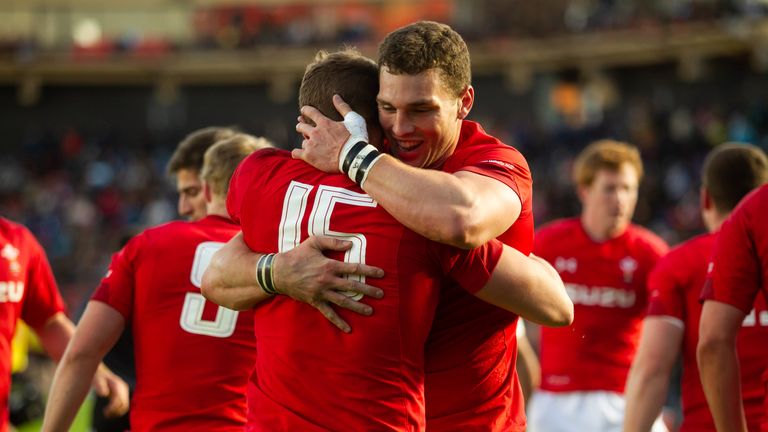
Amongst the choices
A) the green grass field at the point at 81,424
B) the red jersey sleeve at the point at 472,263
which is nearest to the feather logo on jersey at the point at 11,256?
the red jersey sleeve at the point at 472,263

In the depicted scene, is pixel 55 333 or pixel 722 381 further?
pixel 55 333

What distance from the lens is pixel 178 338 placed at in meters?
4.34

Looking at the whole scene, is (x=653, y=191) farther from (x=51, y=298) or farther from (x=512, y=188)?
(x=512, y=188)

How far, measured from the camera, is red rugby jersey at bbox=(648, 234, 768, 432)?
4633 mm

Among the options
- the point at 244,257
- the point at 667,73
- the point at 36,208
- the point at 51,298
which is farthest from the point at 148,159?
the point at 244,257

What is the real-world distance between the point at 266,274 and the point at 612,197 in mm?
4257

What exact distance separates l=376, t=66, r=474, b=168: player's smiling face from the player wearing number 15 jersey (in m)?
1.42

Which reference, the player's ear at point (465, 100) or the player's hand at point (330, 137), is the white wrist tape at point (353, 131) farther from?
the player's ear at point (465, 100)

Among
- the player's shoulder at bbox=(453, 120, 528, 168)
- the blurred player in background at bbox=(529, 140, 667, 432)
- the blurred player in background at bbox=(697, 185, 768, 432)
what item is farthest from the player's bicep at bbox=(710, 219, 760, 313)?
the blurred player in background at bbox=(529, 140, 667, 432)

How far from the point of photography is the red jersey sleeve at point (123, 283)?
432 centimetres

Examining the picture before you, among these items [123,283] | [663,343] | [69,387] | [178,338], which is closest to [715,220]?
[663,343]

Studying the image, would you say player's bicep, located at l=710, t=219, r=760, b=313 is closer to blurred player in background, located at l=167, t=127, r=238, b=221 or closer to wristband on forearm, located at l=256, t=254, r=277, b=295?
wristband on forearm, located at l=256, t=254, r=277, b=295

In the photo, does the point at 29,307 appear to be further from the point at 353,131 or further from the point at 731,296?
the point at 731,296

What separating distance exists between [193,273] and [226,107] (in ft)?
106
